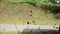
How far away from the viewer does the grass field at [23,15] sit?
34.6 feet

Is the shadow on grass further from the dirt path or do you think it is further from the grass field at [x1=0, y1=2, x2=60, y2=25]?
the dirt path

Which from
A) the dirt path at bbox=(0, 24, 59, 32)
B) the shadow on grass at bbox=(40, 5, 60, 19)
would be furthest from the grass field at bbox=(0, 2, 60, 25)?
the dirt path at bbox=(0, 24, 59, 32)

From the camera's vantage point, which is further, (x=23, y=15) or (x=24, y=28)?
(x=23, y=15)

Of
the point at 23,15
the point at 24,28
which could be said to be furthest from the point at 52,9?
the point at 24,28

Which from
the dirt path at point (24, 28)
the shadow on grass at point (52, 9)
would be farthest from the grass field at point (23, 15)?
the dirt path at point (24, 28)

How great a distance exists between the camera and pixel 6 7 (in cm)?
1258

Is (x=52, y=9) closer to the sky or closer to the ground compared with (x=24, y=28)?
closer to the ground

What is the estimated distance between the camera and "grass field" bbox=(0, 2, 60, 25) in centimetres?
1053

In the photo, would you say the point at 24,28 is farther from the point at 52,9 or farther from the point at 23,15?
the point at 52,9

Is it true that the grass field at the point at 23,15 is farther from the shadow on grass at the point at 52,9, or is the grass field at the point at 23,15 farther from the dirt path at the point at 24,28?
the dirt path at the point at 24,28


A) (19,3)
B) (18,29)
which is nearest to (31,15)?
(19,3)

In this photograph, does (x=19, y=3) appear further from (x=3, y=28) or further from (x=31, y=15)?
(x=3, y=28)

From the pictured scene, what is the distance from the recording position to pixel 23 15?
1171 centimetres

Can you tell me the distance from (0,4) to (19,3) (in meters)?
1.27
